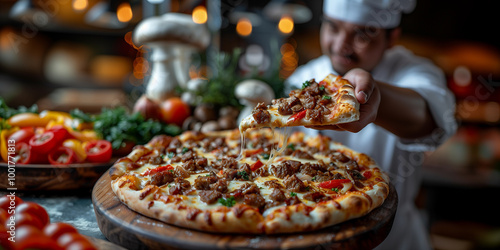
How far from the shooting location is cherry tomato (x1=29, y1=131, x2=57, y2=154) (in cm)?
233

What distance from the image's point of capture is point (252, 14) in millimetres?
6230

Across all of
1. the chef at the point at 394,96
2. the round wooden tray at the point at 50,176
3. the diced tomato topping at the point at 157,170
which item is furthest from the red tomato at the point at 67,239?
the chef at the point at 394,96

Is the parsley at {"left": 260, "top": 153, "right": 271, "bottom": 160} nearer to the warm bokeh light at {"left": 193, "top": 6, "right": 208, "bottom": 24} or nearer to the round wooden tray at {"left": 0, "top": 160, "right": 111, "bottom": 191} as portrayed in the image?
the round wooden tray at {"left": 0, "top": 160, "right": 111, "bottom": 191}

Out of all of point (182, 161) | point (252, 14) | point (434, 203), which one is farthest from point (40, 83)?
point (434, 203)

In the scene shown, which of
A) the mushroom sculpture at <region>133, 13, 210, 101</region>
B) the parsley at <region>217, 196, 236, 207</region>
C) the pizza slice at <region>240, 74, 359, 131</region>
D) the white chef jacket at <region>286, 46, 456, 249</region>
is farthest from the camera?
the mushroom sculpture at <region>133, 13, 210, 101</region>

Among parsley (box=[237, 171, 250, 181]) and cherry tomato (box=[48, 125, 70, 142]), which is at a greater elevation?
cherry tomato (box=[48, 125, 70, 142])

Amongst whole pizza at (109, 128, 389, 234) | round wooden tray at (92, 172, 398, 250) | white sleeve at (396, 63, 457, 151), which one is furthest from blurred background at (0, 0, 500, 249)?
round wooden tray at (92, 172, 398, 250)

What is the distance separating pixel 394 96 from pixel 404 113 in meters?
0.22

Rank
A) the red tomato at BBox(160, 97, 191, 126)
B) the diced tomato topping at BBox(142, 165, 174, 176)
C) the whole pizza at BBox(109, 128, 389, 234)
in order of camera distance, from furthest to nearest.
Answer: the red tomato at BBox(160, 97, 191, 126) → the diced tomato topping at BBox(142, 165, 174, 176) → the whole pizza at BBox(109, 128, 389, 234)

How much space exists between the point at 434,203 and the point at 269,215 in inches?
180

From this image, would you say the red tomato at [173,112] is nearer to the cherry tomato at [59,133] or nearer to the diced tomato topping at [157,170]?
the cherry tomato at [59,133]

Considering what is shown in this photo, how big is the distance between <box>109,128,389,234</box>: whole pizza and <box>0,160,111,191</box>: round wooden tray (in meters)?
0.29

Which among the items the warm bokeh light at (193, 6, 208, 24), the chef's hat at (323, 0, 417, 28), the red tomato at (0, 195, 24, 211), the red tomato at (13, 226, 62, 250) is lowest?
the red tomato at (0, 195, 24, 211)

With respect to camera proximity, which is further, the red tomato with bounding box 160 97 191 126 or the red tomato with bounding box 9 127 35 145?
the red tomato with bounding box 160 97 191 126
